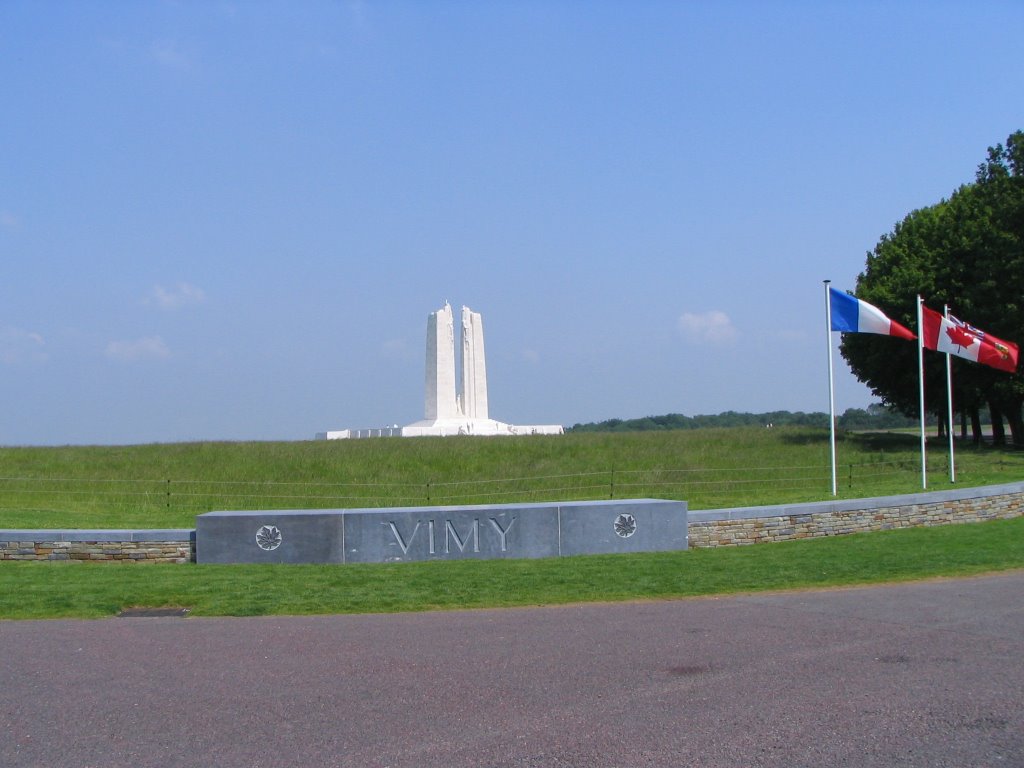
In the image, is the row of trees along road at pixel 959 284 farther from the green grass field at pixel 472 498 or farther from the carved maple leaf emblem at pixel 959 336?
the carved maple leaf emblem at pixel 959 336

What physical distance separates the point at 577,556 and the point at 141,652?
730 cm

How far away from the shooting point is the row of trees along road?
121 ft

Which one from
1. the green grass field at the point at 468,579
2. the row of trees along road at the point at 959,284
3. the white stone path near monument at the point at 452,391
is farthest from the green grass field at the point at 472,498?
the white stone path near monument at the point at 452,391

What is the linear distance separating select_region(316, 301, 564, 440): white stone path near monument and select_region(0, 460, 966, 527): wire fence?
53.2 ft

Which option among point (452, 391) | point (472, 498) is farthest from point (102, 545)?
point (452, 391)

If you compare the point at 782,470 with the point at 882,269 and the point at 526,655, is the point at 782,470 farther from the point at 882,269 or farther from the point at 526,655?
the point at 526,655

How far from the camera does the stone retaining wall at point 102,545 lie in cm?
1409

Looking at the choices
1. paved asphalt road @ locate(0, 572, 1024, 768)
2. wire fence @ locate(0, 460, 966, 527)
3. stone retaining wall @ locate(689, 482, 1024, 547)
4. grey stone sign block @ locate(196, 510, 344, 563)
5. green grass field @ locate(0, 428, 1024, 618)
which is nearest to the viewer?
paved asphalt road @ locate(0, 572, 1024, 768)

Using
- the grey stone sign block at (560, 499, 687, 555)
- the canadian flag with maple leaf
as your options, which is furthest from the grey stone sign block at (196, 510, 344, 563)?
the canadian flag with maple leaf

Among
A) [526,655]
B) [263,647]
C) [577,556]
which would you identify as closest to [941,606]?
[526,655]

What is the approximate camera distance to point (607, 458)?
32.1m

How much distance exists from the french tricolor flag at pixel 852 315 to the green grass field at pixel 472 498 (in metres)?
3.43

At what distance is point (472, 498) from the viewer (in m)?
24.7

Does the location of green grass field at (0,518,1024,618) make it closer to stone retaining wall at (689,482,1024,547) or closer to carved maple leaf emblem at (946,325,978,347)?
stone retaining wall at (689,482,1024,547)
